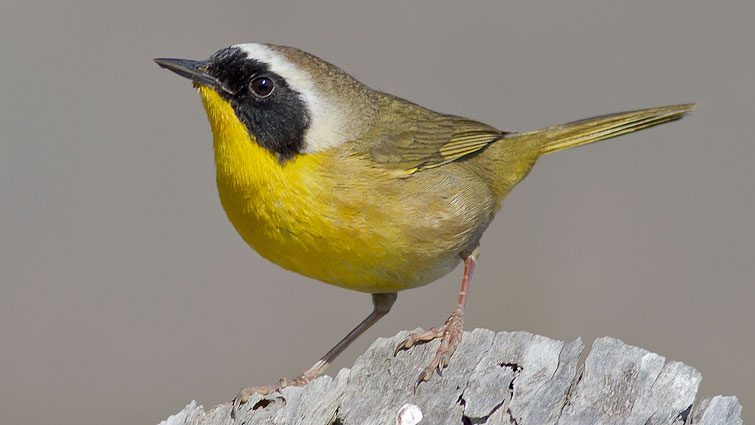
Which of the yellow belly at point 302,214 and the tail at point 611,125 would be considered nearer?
the yellow belly at point 302,214

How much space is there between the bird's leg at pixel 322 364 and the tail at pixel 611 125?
1251 millimetres

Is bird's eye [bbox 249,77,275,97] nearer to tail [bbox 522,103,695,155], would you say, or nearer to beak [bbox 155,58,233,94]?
beak [bbox 155,58,233,94]

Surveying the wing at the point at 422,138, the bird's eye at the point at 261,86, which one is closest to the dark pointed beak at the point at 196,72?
the bird's eye at the point at 261,86

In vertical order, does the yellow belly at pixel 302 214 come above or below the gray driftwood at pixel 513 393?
above

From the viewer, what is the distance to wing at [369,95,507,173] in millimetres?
6277

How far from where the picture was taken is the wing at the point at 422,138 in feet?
20.6

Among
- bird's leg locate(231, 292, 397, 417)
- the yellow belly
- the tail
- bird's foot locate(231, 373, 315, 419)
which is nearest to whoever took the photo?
bird's foot locate(231, 373, 315, 419)

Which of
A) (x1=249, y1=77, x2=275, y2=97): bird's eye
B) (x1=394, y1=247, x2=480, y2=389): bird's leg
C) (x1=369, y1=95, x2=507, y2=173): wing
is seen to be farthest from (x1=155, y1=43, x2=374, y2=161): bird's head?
(x1=394, y1=247, x2=480, y2=389): bird's leg

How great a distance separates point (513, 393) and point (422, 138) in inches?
80.8

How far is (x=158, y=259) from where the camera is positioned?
984 centimetres

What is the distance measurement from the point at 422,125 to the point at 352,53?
3997 mm

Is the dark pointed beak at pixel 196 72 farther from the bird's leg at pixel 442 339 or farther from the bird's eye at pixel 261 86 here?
the bird's leg at pixel 442 339

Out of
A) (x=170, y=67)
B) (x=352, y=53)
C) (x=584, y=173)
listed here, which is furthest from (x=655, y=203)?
(x=170, y=67)

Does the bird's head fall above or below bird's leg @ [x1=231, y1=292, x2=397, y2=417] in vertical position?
above
